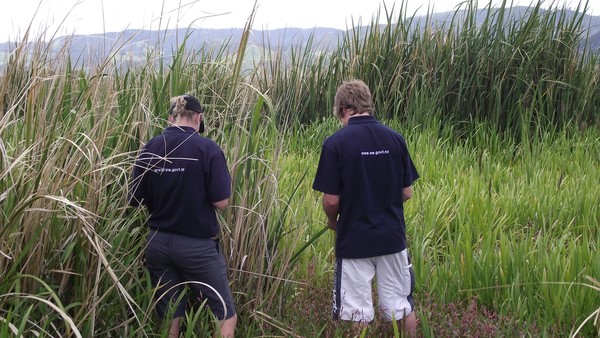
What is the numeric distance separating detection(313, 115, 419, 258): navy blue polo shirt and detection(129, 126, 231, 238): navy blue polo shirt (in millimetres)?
612

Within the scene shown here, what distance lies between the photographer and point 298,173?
666 cm

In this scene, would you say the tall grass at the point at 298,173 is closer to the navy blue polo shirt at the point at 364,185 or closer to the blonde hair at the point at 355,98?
the navy blue polo shirt at the point at 364,185

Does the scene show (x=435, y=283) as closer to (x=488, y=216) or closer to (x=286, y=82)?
(x=488, y=216)

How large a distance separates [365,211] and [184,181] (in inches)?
39.3

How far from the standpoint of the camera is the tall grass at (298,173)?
3.18 m

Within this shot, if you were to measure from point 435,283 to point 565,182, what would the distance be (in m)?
2.98

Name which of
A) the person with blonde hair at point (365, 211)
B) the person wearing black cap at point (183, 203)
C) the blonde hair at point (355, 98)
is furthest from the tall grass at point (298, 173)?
the blonde hair at point (355, 98)

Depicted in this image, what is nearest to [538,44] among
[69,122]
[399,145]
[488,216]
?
[488,216]

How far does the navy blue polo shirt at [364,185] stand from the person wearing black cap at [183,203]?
24.6 inches

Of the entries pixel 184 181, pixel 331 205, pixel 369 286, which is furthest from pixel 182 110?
pixel 369 286

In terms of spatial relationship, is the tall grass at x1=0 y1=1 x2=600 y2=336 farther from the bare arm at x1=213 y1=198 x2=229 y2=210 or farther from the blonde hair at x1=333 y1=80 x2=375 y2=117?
the blonde hair at x1=333 y1=80 x2=375 y2=117

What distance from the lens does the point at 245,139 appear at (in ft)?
13.8

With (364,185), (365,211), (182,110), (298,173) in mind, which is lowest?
(298,173)

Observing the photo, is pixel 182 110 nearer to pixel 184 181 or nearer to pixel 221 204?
pixel 184 181
